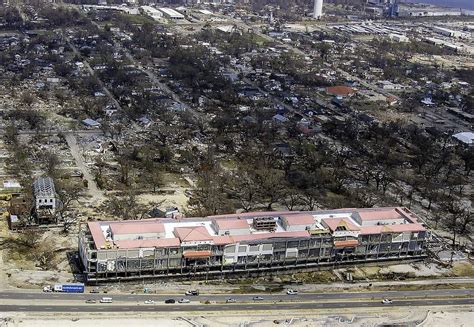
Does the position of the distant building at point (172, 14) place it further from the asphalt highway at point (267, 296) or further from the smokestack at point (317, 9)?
the asphalt highway at point (267, 296)

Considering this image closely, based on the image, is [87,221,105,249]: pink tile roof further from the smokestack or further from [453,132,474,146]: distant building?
the smokestack

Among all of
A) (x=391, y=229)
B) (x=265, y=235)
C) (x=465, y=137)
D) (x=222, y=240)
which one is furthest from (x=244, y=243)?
(x=465, y=137)

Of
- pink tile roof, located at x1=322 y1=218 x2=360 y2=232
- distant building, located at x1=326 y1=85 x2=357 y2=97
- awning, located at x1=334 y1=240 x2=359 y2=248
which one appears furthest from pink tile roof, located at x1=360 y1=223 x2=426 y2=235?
distant building, located at x1=326 y1=85 x2=357 y2=97

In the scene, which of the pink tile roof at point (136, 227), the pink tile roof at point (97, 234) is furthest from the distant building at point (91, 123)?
the pink tile roof at point (136, 227)

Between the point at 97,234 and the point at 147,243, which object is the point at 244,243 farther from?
the point at 97,234

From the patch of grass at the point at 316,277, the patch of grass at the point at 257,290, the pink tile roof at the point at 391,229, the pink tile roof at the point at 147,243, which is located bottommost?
the patch of grass at the point at 316,277
